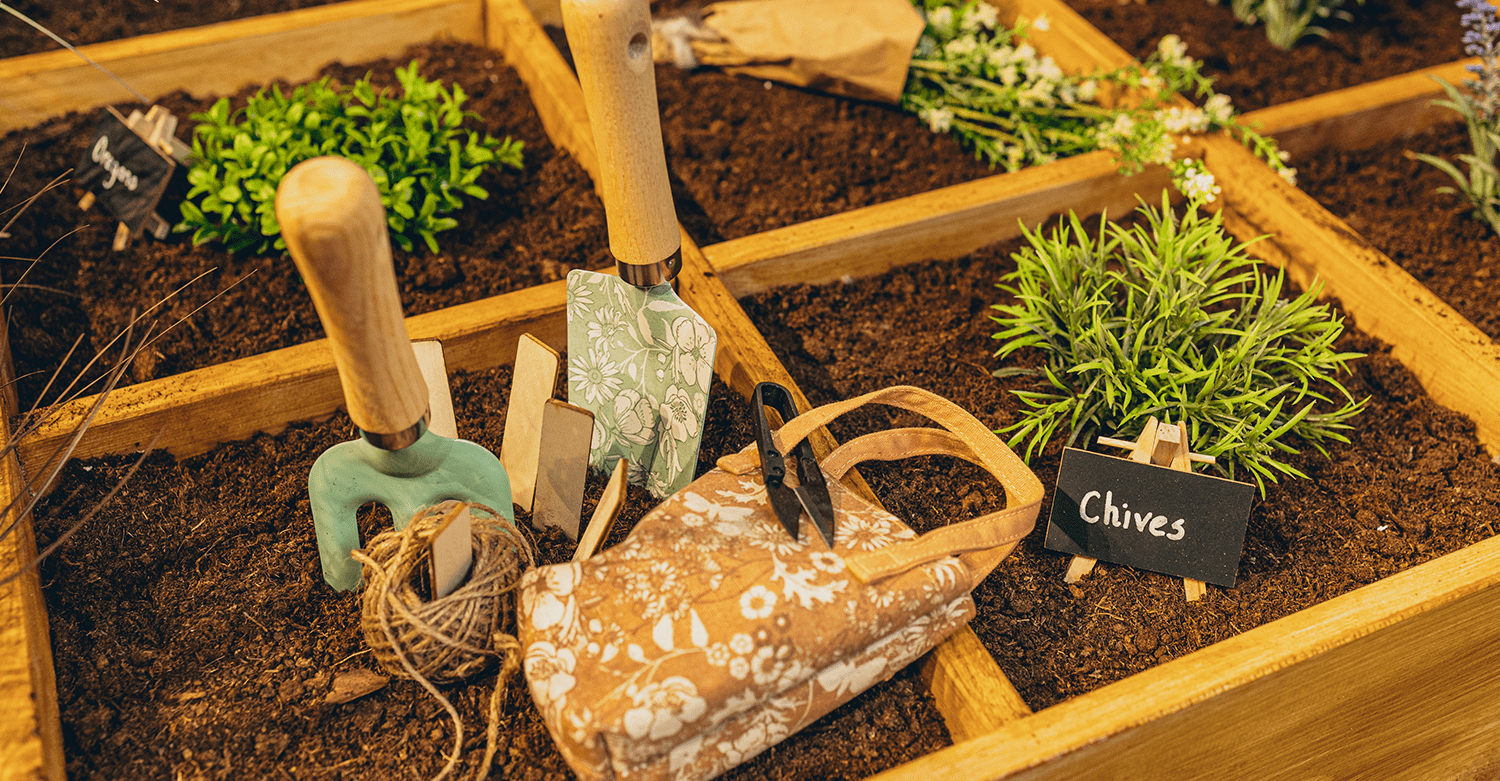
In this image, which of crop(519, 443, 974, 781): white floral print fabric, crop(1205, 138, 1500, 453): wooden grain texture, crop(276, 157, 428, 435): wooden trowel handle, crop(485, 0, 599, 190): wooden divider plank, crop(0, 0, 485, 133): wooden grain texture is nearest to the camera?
crop(276, 157, 428, 435): wooden trowel handle

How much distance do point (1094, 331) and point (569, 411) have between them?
28.9 inches

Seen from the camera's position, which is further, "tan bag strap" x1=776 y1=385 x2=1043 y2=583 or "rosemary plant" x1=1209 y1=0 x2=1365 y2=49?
"rosemary plant" x1=1209 y1=0 x2=1365 y2=49

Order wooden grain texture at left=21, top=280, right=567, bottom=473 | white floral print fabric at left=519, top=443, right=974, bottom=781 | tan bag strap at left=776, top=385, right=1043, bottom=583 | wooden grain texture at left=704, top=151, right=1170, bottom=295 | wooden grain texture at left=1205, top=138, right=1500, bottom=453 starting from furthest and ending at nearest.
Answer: wooden grain texture at left=704, top=151, right=1170, bottom=295
wooden grain texture at left=1205, top=138, right=1500, bottom=453
wooden grain texture at left=21, top=280, right=567, bottom=473
tan bag strap at left=776, top=385, right=1043, bottom=583
white floral print fabric at left=519, top=443, right=974, bottom=781

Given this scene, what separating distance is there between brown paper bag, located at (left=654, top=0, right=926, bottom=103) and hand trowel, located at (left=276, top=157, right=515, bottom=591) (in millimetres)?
1249

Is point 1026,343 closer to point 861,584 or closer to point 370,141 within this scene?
point 861,584

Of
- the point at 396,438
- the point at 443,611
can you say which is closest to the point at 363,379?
the point at 396,438

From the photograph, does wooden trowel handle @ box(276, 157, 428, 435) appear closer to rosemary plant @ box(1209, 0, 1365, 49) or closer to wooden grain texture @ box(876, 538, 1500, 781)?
wooden grain texture @ box(876, 538, 1500, 781)

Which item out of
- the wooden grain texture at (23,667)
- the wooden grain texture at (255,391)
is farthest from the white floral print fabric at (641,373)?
the wooden grain texture at (23,667)

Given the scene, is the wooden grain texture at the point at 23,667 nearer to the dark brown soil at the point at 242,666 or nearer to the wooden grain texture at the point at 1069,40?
the dark brown soil at the point at 242,666

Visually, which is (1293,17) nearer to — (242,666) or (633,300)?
(633,300)

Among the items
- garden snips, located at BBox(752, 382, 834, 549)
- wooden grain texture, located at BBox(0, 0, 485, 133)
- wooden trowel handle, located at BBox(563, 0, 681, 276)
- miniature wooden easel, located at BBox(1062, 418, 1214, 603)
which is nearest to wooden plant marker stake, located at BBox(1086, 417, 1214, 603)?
miniature wooden easel, located at BBox(1062, 418, 1214, 603)

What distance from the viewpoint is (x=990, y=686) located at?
997 millimetres

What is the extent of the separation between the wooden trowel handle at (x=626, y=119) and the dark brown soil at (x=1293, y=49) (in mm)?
1497

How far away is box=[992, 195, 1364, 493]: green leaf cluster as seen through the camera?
4.24 feet
